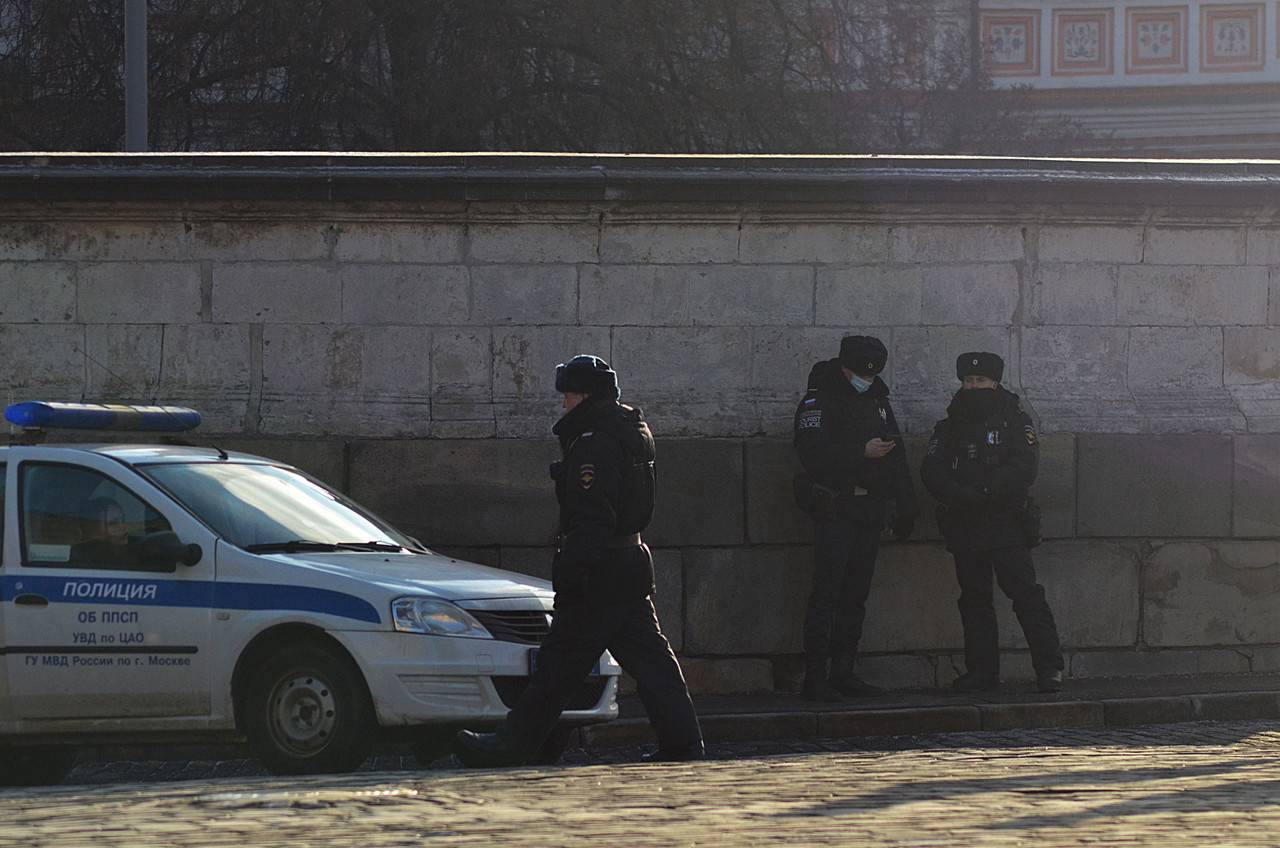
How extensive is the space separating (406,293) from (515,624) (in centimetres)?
365

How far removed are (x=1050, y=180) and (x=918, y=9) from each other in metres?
14.2

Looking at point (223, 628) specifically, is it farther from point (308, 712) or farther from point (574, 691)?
point (574, 691)

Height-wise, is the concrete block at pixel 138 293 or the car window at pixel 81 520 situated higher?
the concrete block at pixel 138 293

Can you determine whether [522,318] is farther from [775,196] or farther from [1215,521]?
[1215,521]

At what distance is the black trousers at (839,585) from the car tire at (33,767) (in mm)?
3744

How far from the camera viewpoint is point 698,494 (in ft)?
38.5

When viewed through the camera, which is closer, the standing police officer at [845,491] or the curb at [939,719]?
the curb at [939,719]

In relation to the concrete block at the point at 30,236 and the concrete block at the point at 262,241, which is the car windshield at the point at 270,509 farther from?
the concrete block at the point at 30,236

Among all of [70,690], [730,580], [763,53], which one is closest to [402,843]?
[70,690]

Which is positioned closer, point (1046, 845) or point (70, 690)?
point (1046, 845)

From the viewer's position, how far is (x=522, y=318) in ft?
39.4

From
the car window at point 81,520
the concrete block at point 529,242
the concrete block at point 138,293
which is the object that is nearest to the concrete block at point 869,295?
the concrete block at point 529,242

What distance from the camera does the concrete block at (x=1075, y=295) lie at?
40.5 ft

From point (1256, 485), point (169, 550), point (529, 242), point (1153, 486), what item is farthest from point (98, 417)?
point (1256, 485)
